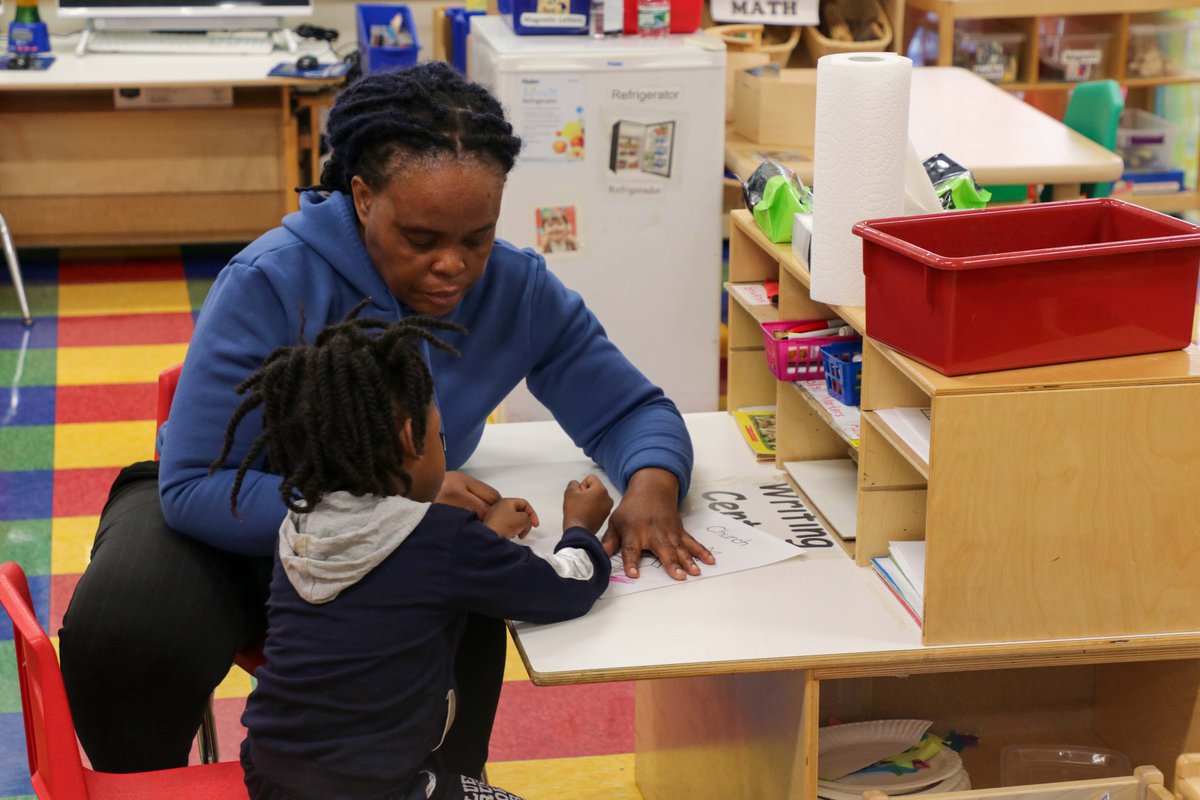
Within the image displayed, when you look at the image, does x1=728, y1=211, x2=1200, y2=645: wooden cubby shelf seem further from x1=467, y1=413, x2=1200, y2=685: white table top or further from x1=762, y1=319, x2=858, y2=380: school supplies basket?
x1=762, y1=319, x2=858, y2=380: school supplies basket

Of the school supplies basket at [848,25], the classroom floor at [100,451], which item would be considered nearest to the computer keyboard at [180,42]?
the classroom floor at [100,451]

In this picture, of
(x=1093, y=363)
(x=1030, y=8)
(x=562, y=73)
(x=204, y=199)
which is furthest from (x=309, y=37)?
(x=1093, y=363)

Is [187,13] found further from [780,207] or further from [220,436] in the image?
[220,436]

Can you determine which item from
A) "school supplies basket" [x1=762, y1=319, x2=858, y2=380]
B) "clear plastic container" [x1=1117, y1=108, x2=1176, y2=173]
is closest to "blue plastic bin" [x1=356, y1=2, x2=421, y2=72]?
"clear plastic container" [x1=1117, y1=108, x2=1176, y2=173]

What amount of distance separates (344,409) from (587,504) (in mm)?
500

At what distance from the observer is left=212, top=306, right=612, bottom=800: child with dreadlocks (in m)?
1.38

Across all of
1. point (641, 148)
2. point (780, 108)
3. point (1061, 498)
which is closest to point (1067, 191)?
point (780, 108)

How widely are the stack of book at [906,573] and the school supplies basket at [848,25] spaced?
3.51 meters

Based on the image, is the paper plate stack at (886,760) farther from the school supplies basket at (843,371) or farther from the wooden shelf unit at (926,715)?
the school supplies basket at (843,371)

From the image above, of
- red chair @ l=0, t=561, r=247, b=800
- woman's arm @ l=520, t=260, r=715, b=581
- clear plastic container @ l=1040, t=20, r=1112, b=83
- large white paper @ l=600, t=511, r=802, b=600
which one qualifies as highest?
clear plastic container @ l=1040, t=20, r=1112, b=83

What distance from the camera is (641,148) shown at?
3619 mm

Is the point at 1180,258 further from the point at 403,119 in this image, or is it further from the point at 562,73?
the point at 562,73

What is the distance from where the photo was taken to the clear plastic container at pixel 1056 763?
1.92m

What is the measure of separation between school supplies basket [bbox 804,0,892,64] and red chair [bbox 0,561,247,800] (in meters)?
3.88
